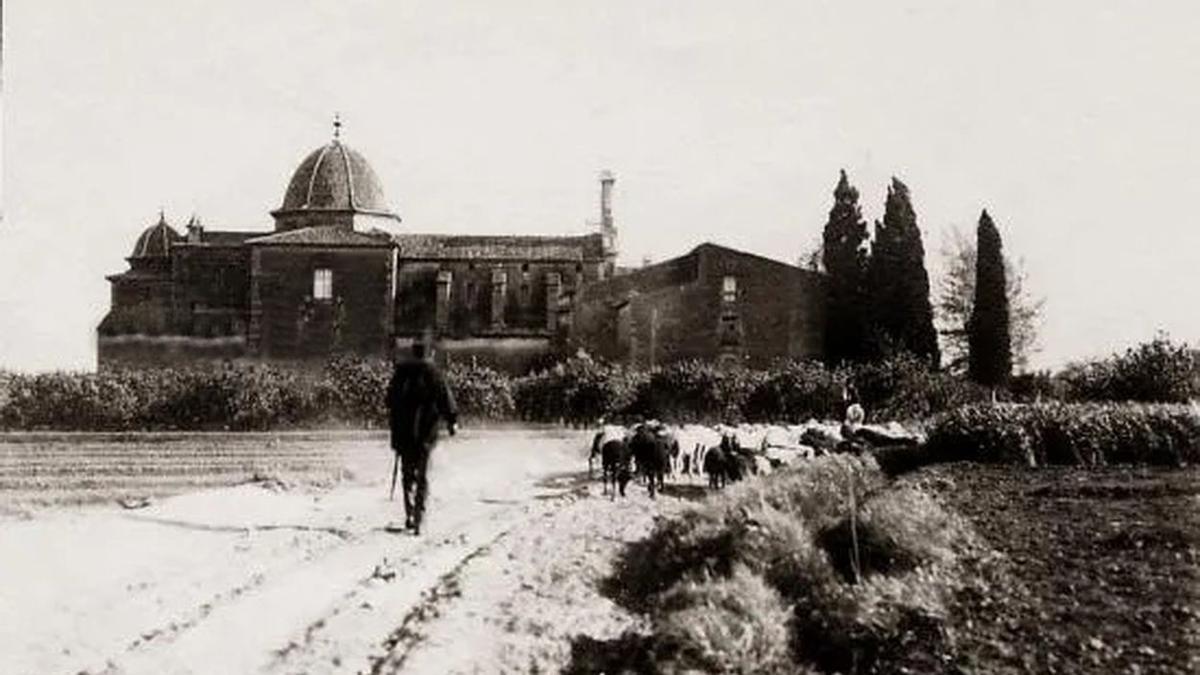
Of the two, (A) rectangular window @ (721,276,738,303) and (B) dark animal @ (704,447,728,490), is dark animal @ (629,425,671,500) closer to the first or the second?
(B) dark animal @ (704,447,728,490)

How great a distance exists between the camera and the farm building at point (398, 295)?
52.6m

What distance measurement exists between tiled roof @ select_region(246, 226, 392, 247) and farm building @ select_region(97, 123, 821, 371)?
0.27ft

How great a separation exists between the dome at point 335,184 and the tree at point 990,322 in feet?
102

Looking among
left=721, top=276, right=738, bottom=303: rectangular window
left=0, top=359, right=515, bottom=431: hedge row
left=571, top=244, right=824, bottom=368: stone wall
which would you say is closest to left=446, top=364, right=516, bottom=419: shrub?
left=0, top=359, right=515, bottom=431: hedge row

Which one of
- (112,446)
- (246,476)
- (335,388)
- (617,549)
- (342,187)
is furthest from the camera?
(342,187)

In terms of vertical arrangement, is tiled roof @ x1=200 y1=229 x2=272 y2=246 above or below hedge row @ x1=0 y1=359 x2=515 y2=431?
above

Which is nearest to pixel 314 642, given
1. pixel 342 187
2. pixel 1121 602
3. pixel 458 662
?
pixel 458 662

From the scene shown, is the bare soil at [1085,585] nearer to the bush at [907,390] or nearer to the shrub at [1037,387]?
the shrub at [1037,387]

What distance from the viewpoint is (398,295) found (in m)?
59.9

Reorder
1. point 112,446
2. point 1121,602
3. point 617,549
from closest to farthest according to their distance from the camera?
point 1121,602 < point 617,549 < point 112,446

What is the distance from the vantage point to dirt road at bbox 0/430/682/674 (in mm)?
8062

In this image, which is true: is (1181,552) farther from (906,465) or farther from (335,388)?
(335,388)

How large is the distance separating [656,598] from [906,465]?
11560 mm

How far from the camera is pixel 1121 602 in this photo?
9.45 meters
